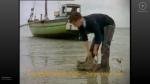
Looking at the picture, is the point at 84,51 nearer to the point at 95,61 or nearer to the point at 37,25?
the point at 95,61

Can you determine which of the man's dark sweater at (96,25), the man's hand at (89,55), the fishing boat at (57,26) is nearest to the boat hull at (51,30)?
the fishing boat at (57,26)

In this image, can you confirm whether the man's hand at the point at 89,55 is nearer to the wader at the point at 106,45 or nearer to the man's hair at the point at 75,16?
the wader at the point at 106,45

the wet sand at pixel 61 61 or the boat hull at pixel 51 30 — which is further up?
the boat hull at pixel 51 30

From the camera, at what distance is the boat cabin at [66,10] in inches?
121

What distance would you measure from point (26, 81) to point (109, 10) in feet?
3.29

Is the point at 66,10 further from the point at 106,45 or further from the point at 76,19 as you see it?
the point at 106,45

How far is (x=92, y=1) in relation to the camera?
10.1 feet

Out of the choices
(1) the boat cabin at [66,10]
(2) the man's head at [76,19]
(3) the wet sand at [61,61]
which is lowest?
(3) the wet sand at [61,61]

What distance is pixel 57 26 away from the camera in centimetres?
314

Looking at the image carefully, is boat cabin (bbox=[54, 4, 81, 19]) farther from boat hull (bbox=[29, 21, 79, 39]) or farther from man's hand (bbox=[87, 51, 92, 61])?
man's hand (bbox=[87, 51, 92, 61])

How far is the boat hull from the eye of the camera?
10.3 ft

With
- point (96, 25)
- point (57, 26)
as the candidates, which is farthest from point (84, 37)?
point (57, 26)

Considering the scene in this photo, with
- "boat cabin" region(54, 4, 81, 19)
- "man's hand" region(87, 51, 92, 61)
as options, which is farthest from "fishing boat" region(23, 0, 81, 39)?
"man's hand" region(87, 51, 92, 61)

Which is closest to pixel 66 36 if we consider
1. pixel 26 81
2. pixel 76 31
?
pixel 76 31
